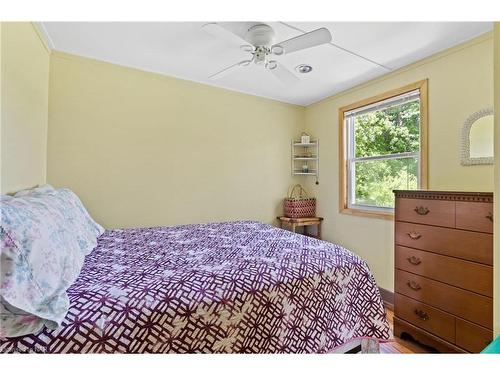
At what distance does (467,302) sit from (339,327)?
36.7 inches

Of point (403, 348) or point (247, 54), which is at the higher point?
point (247, 54)

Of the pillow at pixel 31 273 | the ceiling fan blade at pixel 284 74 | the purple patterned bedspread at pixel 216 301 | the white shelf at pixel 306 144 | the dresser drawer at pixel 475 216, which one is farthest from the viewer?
the white shelf at pixel 306 144

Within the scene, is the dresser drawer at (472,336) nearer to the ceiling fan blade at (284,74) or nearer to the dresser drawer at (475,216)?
the dresser drawer at (475,216)

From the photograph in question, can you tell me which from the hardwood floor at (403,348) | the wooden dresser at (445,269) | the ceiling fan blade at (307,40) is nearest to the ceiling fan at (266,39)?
the ceiling fan blade at (307,40)

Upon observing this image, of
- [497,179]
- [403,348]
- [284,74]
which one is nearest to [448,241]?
[403,348]

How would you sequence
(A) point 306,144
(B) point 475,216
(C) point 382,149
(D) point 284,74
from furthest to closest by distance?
(A) point 306,144, (C) point 382,149, (D) point 284,74, (B) point 475,216

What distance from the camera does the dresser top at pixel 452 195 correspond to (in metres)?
1.55

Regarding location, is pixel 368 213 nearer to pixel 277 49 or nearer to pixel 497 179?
pixel 277 49

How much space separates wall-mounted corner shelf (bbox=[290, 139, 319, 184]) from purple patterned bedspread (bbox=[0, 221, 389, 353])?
6.60 ft

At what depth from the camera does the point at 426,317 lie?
1870 mm

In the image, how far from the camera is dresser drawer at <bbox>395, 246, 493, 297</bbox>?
5.11 feet

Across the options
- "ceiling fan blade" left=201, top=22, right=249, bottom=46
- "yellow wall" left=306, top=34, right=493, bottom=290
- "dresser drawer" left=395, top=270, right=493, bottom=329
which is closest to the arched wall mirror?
"yellow wall" left=306, top=34, right=493, bottom=290

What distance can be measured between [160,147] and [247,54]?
1.32 meters

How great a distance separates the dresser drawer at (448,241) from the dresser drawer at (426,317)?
419 mm
